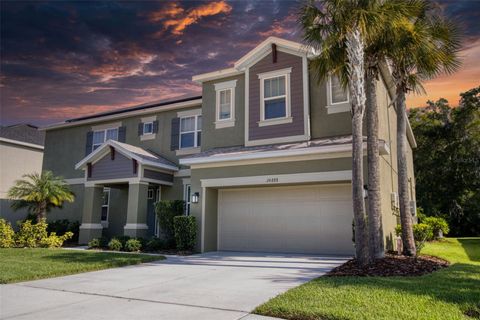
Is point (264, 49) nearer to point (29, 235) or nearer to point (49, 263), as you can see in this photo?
point (49, 263)

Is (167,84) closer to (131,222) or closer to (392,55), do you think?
(131,222)

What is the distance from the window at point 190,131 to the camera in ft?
56.4

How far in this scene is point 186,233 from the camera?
1320 cm

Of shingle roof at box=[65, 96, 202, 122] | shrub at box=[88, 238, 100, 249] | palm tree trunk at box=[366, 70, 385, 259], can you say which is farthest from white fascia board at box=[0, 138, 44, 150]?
palm tree trunk at box=[366, 70, 385, 259]

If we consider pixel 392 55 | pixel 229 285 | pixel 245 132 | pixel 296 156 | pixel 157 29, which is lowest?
pixel 229 285

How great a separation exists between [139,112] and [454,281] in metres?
15.8

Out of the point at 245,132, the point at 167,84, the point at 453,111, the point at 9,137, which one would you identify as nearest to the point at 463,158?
the point at 453,111

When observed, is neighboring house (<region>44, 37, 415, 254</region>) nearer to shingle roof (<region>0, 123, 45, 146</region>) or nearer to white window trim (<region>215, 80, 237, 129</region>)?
white window trim (<region>215, 80, 237, 129</region>)

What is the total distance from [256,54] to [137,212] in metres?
8.14

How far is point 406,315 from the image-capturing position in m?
4.50

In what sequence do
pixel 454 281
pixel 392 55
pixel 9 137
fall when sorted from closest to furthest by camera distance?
pixel 454 281, pixel 392 55, pixel 9 137

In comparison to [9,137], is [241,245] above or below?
below

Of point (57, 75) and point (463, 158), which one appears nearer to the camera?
point (57, 75)

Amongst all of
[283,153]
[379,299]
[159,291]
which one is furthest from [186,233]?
[379,299]
